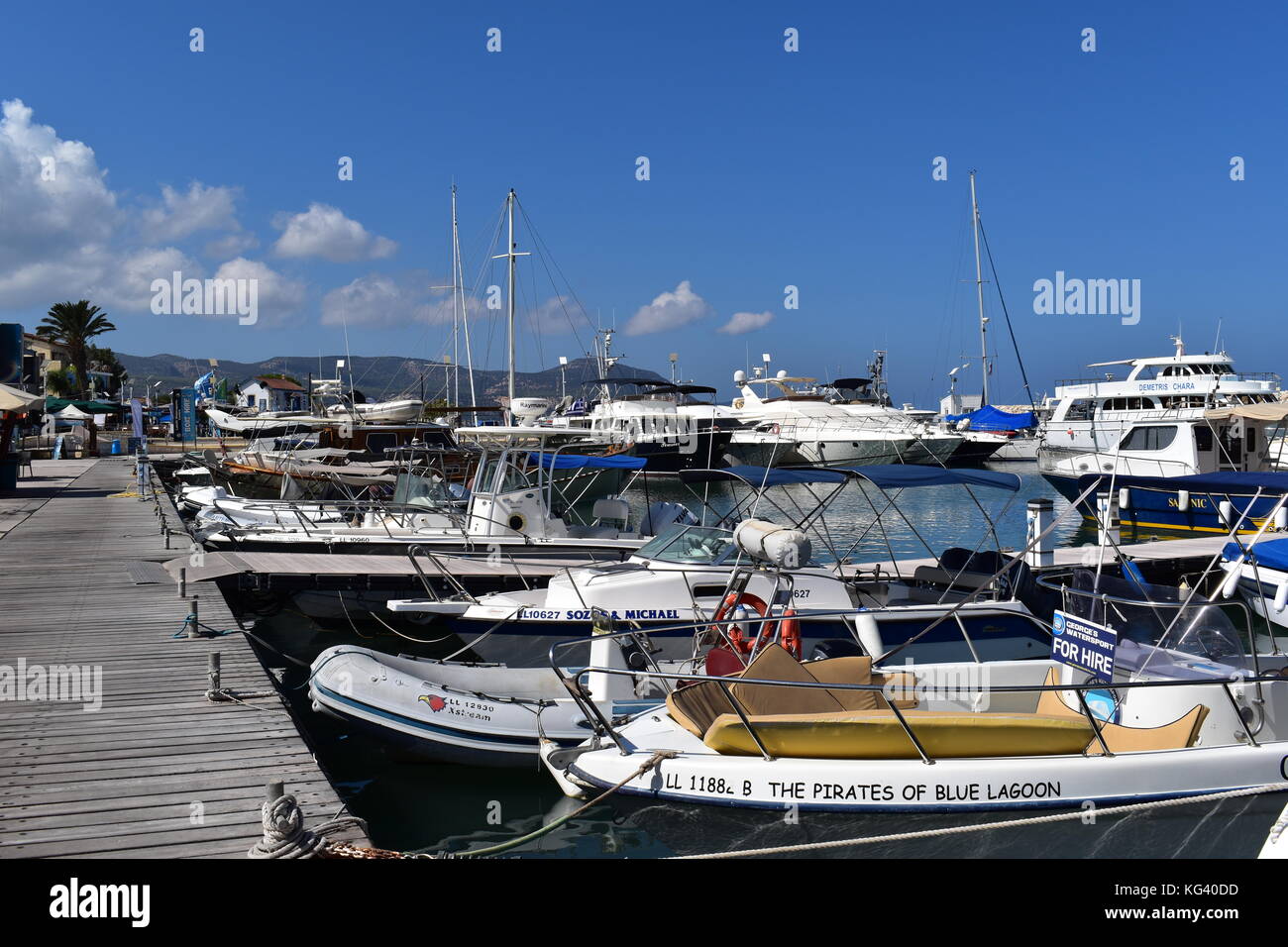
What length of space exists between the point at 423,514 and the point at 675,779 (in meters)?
13.9

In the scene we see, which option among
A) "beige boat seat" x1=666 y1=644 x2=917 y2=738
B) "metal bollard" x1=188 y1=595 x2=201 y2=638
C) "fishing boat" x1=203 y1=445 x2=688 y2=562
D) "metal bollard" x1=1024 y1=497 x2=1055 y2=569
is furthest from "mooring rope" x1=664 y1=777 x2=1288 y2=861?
"metal bollard" x1=1024 y1=497 x2=1055 y2=569

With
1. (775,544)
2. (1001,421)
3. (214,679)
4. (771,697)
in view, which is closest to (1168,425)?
(775,544)

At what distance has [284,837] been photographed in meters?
5.36

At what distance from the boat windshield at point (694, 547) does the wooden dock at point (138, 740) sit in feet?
16.9

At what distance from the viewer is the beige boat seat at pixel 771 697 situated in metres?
8.12

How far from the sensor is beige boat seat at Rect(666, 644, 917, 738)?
8.12 metres

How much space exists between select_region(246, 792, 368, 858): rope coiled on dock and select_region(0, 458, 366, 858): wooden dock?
0.48m

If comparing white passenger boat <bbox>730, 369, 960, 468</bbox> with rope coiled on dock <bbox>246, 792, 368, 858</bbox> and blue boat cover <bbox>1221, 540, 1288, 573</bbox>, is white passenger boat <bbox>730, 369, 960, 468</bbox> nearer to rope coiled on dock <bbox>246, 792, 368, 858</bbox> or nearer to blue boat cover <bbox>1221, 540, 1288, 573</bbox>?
blue boat cover <bbox>1221, 540, 1288, 573</bbox>

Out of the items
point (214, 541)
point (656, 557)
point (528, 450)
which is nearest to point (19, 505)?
point (214, 541)
